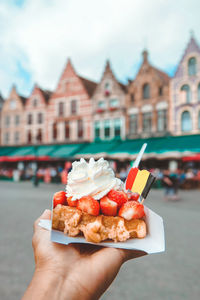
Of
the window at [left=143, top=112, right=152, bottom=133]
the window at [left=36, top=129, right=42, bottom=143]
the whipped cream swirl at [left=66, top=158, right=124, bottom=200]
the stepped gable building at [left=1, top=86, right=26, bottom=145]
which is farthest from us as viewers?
the stepped gable building at [left=1, top=86, right=26, bottom=145]

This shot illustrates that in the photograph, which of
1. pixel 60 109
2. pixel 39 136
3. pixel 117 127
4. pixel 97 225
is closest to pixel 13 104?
pixel 39 136

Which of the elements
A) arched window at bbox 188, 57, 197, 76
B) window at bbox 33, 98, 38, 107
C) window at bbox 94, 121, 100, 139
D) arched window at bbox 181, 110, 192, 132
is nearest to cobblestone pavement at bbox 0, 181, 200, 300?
arched window at bbox 181, 110, 192, 132

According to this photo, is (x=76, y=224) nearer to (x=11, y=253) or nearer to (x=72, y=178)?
(x=72, y=178)

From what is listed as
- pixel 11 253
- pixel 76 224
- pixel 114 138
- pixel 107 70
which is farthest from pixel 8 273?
pixel 107 70

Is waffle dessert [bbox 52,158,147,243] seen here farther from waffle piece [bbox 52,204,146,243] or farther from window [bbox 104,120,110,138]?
window [bbox 104,120,110,138]

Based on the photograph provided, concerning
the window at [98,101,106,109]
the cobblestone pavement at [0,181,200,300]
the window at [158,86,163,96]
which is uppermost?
the window at [158,86,163,96]

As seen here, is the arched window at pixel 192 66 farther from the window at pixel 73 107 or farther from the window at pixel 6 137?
the window at pixel 6 137
